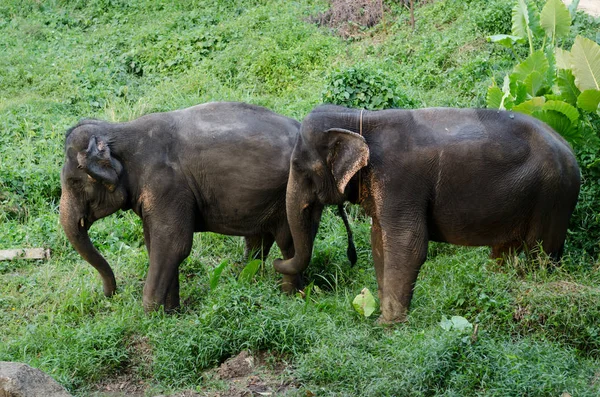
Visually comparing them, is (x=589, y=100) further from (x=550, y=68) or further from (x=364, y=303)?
(x=364, y=303)

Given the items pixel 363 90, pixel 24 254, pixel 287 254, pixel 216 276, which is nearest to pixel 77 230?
pixel 216 276

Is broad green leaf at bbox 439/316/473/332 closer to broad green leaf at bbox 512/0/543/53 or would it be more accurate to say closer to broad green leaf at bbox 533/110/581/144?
broad green leaf at bbox 533/110/581/144

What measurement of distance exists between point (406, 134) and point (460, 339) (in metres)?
1.58

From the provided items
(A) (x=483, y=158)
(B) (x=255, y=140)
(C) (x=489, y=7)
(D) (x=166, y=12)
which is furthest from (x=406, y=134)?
(D) (x=166, y=12)

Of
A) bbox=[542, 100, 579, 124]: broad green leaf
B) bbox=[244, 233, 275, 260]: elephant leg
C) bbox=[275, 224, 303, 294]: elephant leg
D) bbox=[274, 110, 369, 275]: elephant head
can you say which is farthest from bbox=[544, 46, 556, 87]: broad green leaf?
bbox=[244, 233, 275, 260]: elephant leg

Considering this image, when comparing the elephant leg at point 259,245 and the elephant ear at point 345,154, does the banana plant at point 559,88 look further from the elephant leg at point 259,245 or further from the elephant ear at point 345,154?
the elephant leg at point 259,245

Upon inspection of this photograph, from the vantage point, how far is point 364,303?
23.0 ft

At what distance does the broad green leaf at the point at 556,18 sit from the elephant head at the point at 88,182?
4.52 meters

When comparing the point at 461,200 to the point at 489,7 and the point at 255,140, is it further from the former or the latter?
the point at 489,7

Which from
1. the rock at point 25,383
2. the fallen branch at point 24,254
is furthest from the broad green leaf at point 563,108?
the fallen branch at point 24,254

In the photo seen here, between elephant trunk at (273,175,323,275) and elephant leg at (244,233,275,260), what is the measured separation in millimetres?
771

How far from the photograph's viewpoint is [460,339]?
19.4 feet

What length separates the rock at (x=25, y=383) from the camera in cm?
548

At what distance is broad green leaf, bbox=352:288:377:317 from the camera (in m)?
6.98
